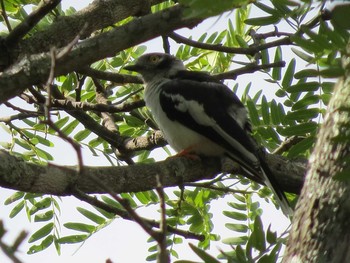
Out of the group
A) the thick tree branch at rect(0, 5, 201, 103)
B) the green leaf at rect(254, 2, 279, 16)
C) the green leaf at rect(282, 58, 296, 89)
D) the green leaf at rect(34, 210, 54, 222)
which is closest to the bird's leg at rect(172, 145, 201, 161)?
the green leaf at rect(282, 58, 296, 89)

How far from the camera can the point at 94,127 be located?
19.8 ft

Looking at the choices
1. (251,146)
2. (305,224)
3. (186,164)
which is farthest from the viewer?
(251,146)

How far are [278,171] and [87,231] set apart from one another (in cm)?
157

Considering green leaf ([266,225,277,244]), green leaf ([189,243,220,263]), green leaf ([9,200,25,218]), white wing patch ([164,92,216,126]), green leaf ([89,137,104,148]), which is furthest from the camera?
green leaf ([89,137,104,148])

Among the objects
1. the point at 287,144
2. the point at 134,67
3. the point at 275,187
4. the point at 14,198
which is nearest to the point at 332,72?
the point at 275,187

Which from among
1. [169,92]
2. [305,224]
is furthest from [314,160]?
[169,92]

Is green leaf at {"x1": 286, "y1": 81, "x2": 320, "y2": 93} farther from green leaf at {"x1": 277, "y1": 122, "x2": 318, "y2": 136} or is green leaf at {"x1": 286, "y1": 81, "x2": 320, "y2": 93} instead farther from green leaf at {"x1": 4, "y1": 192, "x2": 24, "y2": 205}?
green leaf at {"x1": 4, "y1": 192, "x2": 24, "y2": 205}

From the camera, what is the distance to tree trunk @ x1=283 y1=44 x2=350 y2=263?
3289 millimetres

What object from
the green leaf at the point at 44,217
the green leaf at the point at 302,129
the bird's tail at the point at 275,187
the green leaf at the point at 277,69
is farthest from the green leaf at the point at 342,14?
the green leaf at the point at 44,217

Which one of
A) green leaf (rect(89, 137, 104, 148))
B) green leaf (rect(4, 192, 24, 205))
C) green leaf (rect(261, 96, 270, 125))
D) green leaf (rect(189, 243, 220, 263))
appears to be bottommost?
green leaf (rect(189, 243, 220, 263))

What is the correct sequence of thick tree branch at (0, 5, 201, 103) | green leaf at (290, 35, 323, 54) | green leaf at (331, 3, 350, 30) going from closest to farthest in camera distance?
green leaf at (331, 3, 350, 30) < green leaf at (290, 35, 323, 54) < thick tree branch at (0, 5, 201, 103)

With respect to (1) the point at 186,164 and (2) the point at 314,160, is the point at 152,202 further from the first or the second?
(2) the point at 314,160

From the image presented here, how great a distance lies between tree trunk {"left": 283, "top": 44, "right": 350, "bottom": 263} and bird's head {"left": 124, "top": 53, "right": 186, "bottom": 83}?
142 inches

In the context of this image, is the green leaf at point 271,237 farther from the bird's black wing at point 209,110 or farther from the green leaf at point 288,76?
the green leaf at point 288,76
